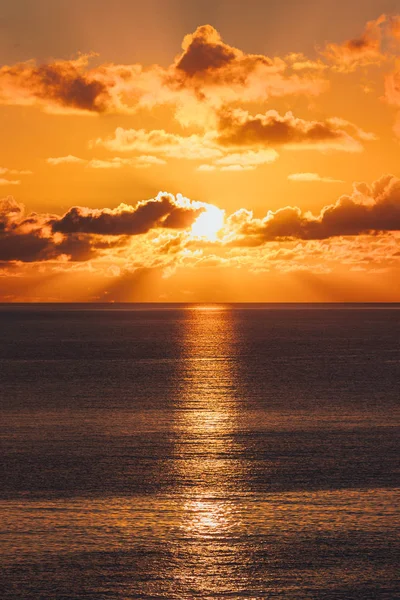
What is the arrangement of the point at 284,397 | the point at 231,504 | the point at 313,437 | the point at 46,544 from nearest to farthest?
1. the point at 46,544
2. the point at 231,504
3. the point at 313,437
4. the point at 284,397

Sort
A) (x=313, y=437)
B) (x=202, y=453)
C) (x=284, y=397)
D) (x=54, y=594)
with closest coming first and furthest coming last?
(x=54, y=594), (x=202, y=453), (x=313, y=437), (x=284, y=397)

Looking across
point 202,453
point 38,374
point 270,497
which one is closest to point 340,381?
point 38,374

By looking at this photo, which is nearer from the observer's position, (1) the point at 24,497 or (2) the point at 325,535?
(2) the point at 325,535

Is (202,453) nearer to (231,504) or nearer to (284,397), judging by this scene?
(231,504)

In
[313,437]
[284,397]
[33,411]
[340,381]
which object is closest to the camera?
[313,437]

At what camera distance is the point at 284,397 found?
54875 millimetres

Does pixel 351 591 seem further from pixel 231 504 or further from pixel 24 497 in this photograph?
pixel 24 497

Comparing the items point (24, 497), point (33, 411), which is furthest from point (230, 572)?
point (33, 411)

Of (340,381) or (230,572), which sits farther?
(340,381)

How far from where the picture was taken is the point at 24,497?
24609 mm

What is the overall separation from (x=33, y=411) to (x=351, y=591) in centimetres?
3275

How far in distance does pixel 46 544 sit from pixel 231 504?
6.19 m

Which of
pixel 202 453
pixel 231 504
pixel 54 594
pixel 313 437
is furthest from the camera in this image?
pixel 313 437

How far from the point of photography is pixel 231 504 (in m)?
23.8
